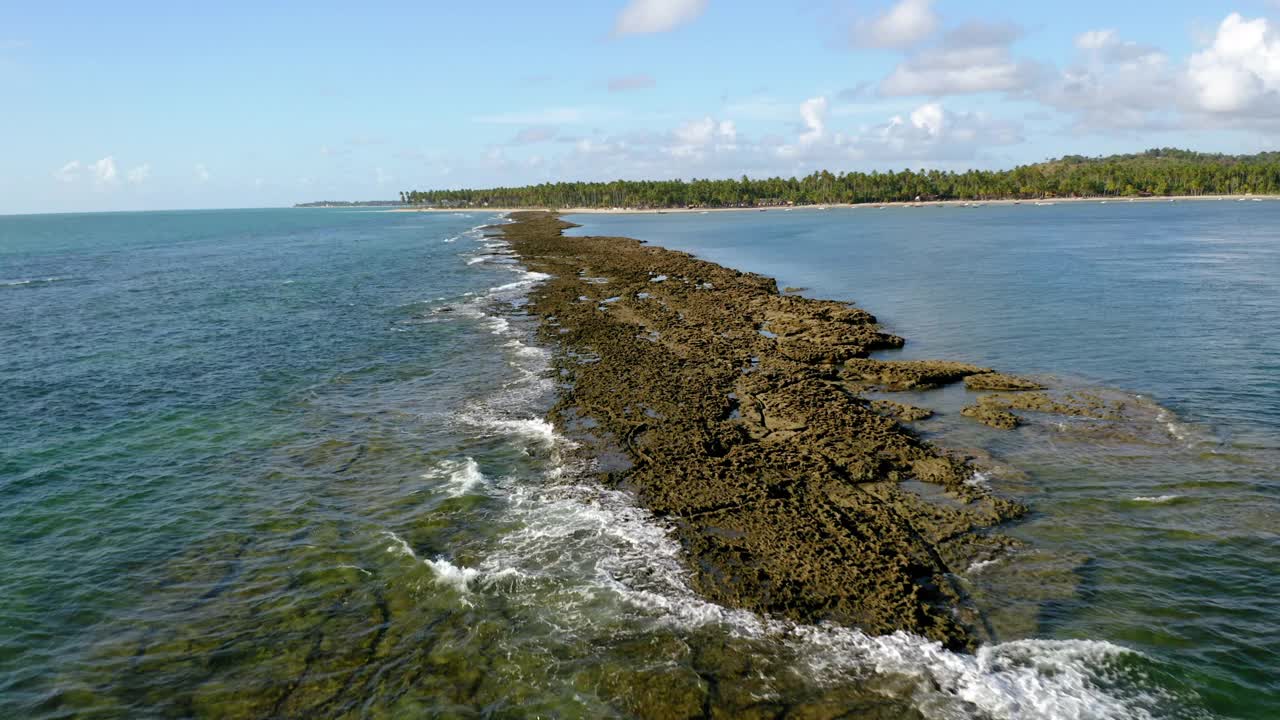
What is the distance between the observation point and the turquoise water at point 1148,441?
13.8 m

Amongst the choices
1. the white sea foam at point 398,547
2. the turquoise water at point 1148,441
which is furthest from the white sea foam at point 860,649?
the white sea foam at point 398,547

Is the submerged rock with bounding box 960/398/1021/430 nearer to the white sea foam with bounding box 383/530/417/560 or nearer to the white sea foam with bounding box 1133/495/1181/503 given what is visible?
the white sea foam with bounding box 1133/495/1181/503

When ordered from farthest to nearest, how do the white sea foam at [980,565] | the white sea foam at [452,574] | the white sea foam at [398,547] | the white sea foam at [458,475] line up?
the white sea foam at [458,475] < the white sea foam at [398,547] < the white sea foam at [452,574] < the white sea foam at [980,565]

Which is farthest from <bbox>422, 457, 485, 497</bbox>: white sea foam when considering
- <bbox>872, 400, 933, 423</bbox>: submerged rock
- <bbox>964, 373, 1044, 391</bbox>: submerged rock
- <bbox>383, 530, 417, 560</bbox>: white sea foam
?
<bbox>964, 373, 1044, 391</bbox>: submerged rock

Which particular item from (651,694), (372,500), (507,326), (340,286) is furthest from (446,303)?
(651,694)

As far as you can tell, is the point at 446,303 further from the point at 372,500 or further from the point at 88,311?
the point at 372,500

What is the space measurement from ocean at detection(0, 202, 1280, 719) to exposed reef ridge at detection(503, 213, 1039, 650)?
944 mm

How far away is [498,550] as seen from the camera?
57.3ft

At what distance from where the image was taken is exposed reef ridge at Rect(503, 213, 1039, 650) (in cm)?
1513

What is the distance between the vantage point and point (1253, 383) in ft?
92.6

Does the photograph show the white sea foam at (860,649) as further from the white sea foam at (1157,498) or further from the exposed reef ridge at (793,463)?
the white sea foam at (1157,498)

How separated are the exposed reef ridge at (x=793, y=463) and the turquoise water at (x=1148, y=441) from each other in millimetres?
1927

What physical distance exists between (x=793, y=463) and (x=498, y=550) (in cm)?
949

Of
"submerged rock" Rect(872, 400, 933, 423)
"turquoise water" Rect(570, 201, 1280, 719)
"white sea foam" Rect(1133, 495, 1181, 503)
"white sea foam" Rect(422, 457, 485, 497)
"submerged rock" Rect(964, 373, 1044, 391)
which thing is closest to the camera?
"turquoise water" Rect(570, 201, 1280, 719)
